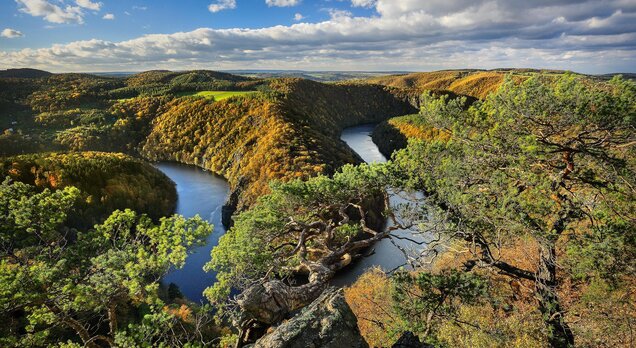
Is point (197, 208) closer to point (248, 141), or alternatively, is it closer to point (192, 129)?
point (248, 141)

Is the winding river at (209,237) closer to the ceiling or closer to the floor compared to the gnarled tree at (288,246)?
closer to the floor

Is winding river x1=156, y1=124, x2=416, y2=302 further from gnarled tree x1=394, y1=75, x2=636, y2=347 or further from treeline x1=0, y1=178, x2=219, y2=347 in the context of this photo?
gnarled tree x1=394, y1=75, x2=636, y2=347

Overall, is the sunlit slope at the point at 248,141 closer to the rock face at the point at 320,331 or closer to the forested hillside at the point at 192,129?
the forested hillside at the point at 192,129

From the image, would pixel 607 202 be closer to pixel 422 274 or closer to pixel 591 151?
pixel 591 151

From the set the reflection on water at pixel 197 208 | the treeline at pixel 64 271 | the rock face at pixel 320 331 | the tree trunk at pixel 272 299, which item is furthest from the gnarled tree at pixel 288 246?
the reflection on water at pixel 197 208

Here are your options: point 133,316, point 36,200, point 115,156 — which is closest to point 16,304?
point 36,200

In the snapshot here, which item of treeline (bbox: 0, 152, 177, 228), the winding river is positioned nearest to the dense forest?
the winding river

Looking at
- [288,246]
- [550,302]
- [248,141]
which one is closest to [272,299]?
[288,246]
